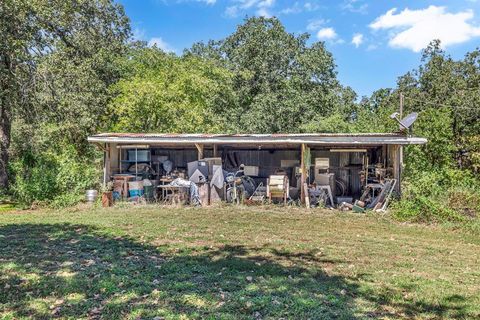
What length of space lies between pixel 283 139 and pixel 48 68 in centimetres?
857

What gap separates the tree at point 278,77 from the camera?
22.6 meters

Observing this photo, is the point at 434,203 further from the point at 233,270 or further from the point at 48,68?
the point at 48,68

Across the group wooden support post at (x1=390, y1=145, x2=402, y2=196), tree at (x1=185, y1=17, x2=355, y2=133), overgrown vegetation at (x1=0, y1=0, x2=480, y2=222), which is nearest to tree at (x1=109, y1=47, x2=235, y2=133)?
overgrown vegetation at (x1=0, y1=0, x2=480, y2=222)

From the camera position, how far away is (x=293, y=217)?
959cm

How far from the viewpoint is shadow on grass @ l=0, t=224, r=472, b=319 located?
144 inches

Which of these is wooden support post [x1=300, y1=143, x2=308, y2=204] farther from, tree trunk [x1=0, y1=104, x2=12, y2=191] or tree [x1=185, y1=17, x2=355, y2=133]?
tree [x1=185, y1=17, x2=355, y2=133]

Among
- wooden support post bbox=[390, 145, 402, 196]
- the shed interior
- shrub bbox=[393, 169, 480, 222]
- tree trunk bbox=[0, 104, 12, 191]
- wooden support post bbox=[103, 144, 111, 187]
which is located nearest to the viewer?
shrub bbox=[393, 169, 480, 222]

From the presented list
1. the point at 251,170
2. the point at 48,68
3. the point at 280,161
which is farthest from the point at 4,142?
the point at 280,161

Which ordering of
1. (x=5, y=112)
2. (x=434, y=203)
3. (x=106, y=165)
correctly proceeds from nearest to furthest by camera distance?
1. (x=434, y=203)
2. (x=106, y=165)
3. (x=5, y=112)

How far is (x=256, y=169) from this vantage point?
1312 cm

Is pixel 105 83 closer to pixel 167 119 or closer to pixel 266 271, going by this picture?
pixel 167 119

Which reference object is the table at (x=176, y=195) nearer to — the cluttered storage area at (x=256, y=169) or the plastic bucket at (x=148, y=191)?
the cluttered storage area at (x=256, y=169)

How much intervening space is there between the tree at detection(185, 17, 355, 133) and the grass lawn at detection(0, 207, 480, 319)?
1433 cm

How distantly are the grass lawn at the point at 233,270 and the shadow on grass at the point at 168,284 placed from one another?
0.04 ft
